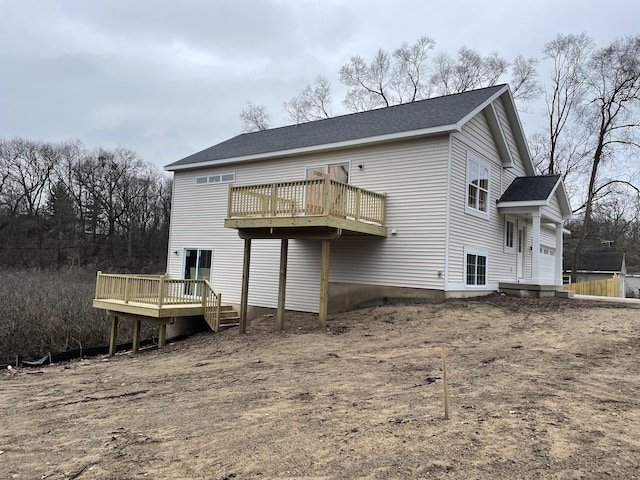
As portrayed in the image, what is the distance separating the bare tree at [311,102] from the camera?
35062mm

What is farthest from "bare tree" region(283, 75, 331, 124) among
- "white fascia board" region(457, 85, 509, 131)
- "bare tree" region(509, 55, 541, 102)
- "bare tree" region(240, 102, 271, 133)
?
"white fascia board" region(457, 85, 509, 131)

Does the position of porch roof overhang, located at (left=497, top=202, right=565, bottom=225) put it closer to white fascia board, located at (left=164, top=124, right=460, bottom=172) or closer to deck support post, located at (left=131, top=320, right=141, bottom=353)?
white fascia board, located at (left=164, top=124, right=460, bottom=172)

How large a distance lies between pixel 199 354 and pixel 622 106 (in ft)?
91.0

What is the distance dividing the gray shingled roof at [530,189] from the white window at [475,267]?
8.03 feet

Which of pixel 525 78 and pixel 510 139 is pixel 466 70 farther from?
pixel 510 139

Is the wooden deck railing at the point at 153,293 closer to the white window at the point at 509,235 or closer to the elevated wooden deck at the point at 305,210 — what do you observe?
the elevated wooden deck at the point at 305,210

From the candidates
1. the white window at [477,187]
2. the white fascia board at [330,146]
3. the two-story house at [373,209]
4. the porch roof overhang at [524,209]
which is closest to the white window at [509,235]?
the two-story house at [373,209]

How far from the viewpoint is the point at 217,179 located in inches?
672

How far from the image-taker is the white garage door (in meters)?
19.9

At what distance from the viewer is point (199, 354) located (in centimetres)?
1037

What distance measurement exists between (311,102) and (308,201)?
2661 cm

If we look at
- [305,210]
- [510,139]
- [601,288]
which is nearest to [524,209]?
[510,139]

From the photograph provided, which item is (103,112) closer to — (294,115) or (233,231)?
(294,115)

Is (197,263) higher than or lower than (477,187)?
lower
